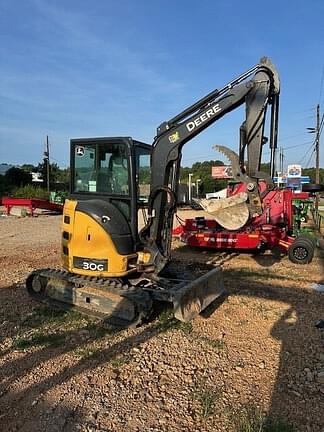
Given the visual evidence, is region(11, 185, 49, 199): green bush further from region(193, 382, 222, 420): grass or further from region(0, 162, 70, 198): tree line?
region(193, 382, 222, 420): grass

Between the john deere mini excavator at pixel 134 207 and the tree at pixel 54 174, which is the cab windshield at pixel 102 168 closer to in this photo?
the john deere mini excavator at pixel 134 207

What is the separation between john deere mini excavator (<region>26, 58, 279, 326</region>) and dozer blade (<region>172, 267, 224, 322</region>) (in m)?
0.01

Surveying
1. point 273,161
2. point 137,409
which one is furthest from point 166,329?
point 273,161

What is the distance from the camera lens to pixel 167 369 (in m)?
4.12

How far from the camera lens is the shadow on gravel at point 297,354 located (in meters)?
3.33

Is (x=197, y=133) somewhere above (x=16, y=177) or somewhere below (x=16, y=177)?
below

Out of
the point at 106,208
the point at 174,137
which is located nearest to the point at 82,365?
the point at 106,208

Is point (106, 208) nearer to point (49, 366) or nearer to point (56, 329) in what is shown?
point (56, 329)

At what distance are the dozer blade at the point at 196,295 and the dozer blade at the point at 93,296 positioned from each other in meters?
0.43

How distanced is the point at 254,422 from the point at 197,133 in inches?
147

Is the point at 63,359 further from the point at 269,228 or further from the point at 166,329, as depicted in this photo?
the point at 269,228

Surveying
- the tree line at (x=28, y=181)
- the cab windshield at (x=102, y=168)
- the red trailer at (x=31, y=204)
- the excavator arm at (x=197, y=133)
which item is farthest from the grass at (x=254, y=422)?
the tree line at (x=28, y=181)

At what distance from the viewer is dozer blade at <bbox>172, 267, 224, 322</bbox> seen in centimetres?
482

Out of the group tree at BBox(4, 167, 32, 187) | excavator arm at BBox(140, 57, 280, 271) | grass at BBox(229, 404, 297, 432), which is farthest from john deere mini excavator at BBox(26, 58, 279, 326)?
tree at BBox(4, 167, 32, 187)
